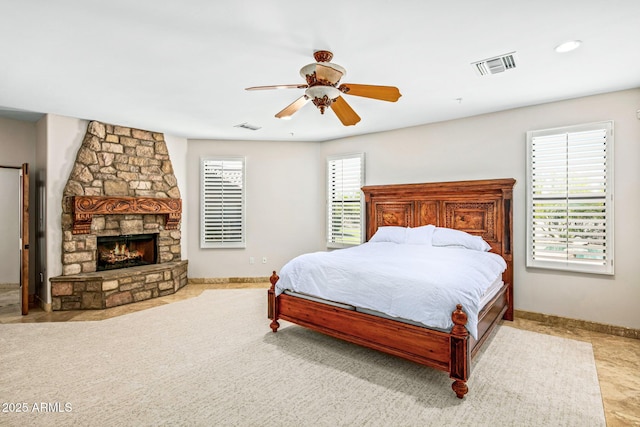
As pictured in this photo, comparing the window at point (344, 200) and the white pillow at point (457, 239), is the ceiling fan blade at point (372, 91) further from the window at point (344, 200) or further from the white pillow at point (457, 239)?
the window at point (344, 200)

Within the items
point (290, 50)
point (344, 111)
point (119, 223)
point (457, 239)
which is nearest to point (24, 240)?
point (119, 223)

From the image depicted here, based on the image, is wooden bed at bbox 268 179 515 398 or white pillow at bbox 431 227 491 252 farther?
white pillow at bbox 431 227 491 252

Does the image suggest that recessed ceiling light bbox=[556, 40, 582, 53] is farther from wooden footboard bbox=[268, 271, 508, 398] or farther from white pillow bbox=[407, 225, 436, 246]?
white pillow bbox=[407, 225, 436, 246]

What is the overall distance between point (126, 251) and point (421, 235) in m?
4.81

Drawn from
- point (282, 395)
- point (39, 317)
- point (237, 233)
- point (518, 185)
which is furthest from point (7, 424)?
point (518, 185)

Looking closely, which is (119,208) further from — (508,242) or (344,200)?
(508,242)

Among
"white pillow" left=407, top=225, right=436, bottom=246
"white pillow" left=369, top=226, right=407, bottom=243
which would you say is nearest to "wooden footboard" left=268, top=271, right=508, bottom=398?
"white pillow" left=407, top=225, right=436, bottom=246

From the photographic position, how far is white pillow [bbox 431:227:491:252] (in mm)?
4199

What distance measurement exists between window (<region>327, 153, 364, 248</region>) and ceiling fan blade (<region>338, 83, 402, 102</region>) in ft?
9.45

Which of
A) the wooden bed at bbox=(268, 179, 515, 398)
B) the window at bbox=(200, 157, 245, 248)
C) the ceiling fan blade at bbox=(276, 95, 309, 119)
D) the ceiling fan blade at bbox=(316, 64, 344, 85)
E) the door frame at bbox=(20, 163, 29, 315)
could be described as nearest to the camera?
the wooden bed at bbox=(268, 179, 515, 398)

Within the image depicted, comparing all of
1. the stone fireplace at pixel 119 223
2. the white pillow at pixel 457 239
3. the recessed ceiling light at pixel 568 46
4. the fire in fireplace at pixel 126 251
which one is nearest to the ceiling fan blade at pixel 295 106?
the recessed ceiling light at pixel 568 46

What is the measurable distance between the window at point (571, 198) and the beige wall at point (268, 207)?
3522 millimetres

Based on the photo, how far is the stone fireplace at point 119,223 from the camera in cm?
459

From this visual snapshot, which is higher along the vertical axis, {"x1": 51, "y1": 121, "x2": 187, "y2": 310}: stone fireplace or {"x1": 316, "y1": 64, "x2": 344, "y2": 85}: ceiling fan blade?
{"x1": 316, "y1": 64, "x2": 344, "y2": 85}: ceiling fan blade
